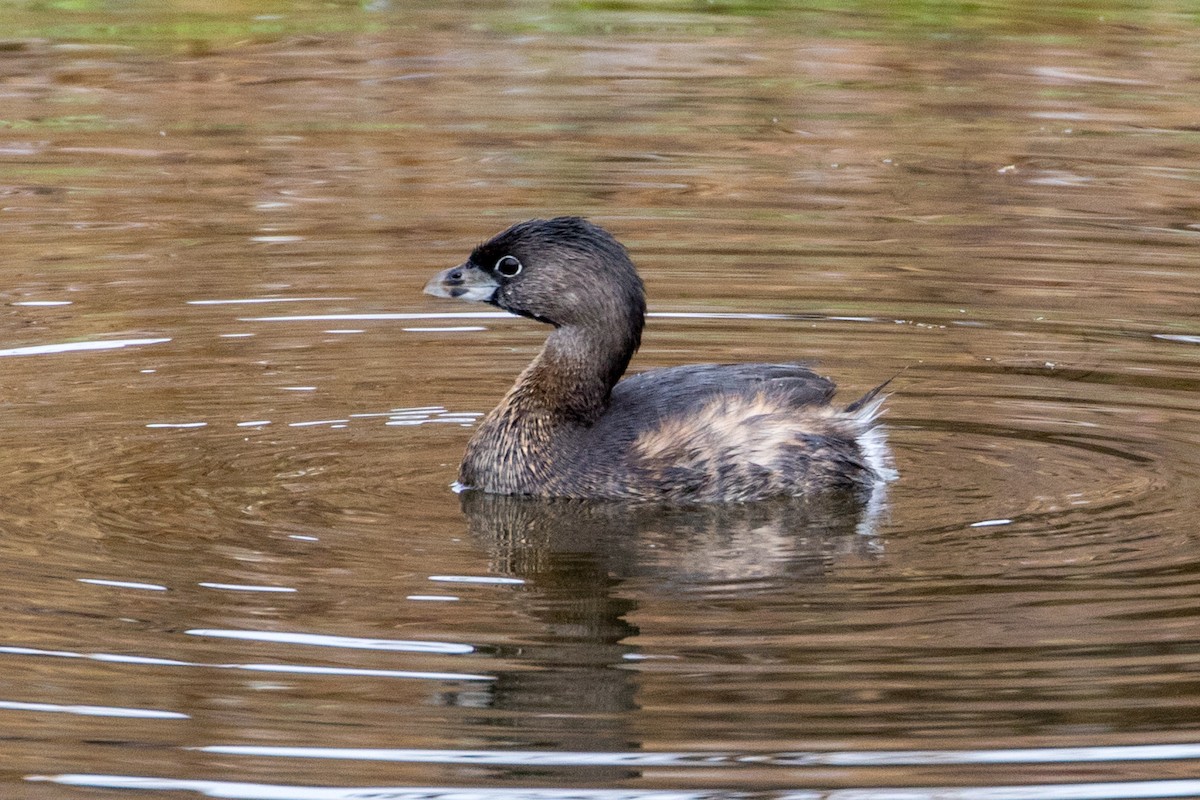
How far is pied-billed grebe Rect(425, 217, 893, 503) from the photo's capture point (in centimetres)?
746

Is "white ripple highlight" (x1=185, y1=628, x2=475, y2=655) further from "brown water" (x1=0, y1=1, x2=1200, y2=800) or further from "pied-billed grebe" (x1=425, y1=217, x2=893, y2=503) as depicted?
"pied-billed grebe" (x1=425, y1=217, x2=893, y2=503)

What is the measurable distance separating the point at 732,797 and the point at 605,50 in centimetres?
1131

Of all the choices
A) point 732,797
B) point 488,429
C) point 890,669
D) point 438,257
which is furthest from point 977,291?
point 732,797

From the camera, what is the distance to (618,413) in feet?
25.1

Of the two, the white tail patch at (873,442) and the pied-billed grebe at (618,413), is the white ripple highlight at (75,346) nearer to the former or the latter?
the pied-billed grebe at (618,413)

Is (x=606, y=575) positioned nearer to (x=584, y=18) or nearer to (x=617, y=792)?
(x=617, y=792)

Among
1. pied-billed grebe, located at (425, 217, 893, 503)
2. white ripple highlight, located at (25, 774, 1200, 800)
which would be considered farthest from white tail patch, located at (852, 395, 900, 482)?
white ripple highlight, located at (25, 774, 1200, 800)

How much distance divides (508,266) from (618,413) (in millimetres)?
701

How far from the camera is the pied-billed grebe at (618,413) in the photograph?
24.5ft

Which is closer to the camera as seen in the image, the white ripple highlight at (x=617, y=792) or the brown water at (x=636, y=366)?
the white ripple highlight at (x=617, y=792)

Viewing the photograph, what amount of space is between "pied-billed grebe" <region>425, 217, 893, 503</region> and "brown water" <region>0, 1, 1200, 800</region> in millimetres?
170

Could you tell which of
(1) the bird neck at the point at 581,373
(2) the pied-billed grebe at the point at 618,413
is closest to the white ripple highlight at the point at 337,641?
(2) the pied-billed grebe at the point at 618,413

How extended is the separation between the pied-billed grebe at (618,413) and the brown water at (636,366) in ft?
0.56

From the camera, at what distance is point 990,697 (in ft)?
17.7
